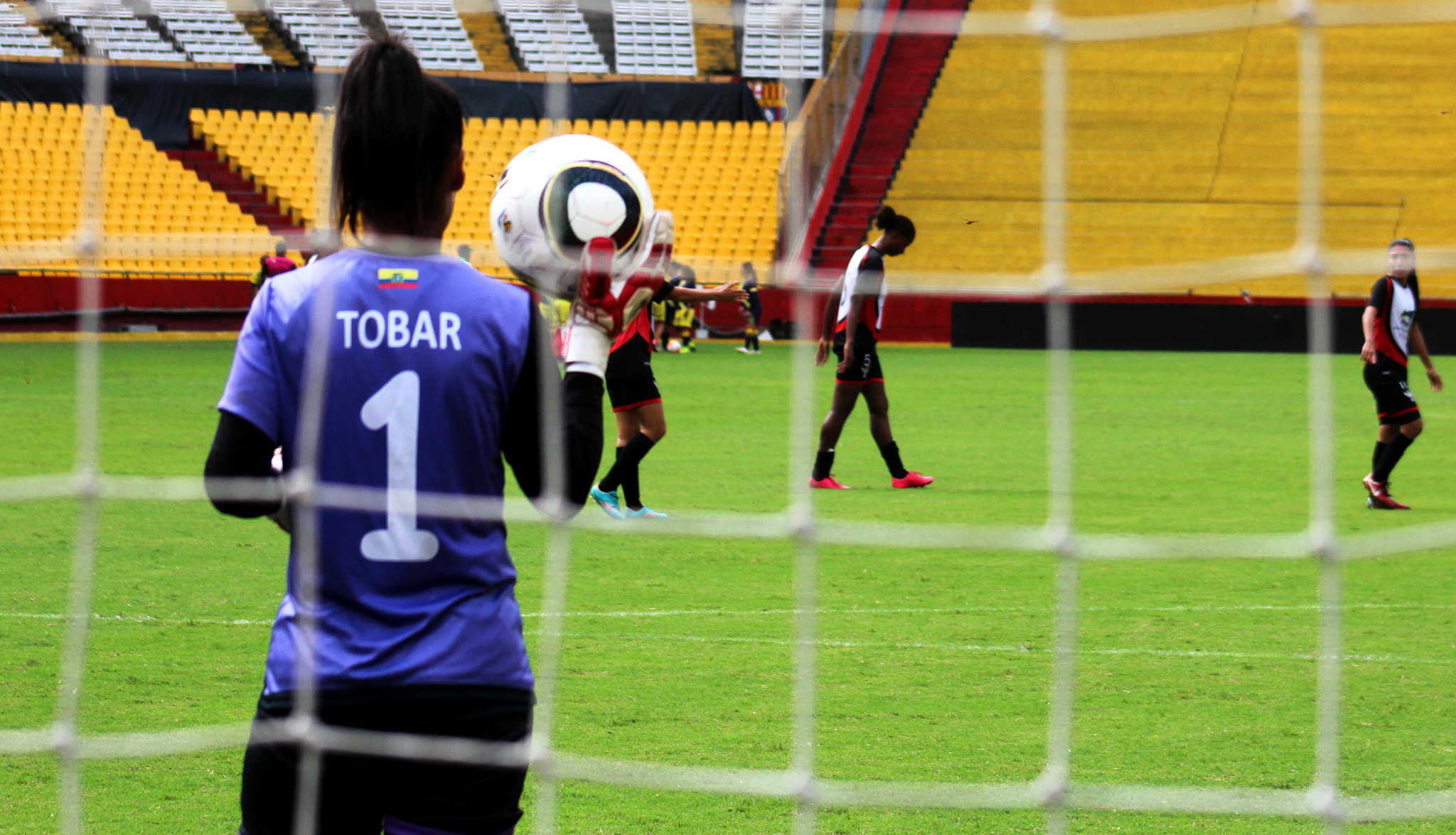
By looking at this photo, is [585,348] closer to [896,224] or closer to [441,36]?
[896,224]

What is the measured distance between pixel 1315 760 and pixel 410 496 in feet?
8.48

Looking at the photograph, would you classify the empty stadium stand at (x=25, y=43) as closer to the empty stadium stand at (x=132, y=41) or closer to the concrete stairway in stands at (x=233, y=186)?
the empty stadium stand at (x=132, y=41)

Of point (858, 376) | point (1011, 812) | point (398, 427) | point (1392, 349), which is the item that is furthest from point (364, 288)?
point (1392, 349)

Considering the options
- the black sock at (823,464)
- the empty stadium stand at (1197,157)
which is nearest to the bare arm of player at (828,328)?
the black sock at (823,464)

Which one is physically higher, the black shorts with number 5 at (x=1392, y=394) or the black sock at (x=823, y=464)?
the black shorts with number 5 at (x=1392, y=394)

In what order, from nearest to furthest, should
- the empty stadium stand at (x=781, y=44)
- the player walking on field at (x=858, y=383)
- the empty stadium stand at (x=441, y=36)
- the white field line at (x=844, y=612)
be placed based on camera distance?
the empty stadium stand at (x=781, y=44)
the white field line at (x=844, y=612)
the player walking on field at (x=858, y=383)
the empty stadium stand at (x=441, y=36)

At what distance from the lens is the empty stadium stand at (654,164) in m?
15.8

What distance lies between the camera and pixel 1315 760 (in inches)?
142

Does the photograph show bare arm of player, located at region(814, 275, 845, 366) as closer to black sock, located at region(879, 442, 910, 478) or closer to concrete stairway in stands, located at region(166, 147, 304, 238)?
black sock, located at region(879, 442, 910, 478)

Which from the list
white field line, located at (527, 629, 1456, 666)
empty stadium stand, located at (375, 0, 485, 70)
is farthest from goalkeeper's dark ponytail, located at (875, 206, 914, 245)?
empty stadium stand, located at (375, 0, 485, 70)

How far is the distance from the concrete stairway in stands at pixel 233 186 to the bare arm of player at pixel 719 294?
35.6 feet

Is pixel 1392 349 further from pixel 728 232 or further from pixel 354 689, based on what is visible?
pixel 728 232

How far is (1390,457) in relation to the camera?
7.86 meters

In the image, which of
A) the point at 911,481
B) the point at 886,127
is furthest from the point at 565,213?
the point at 886,127
